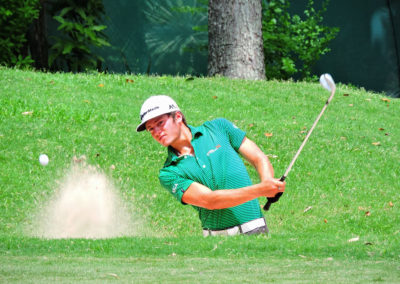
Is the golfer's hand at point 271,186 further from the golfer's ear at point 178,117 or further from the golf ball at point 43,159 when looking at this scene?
the golf ball at point 43,159

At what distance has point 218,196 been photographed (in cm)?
498

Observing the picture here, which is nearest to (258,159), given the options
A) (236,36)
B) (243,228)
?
(243,228)

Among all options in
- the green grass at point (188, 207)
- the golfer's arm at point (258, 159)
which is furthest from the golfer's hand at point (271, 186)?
the green grass at point (188, 207)

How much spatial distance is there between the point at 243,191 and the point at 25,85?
811 centimetres

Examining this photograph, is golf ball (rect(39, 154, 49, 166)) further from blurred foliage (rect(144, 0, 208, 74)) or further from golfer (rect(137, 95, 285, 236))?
blurred foliage (rect(144, 0, 208, 74))

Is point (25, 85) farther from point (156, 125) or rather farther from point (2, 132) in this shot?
point (156, 125)

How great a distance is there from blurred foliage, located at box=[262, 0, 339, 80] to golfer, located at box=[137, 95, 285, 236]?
1045 cm

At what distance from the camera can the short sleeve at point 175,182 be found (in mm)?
5133

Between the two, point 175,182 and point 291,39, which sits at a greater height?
point 175,182

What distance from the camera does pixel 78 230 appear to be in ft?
26.9

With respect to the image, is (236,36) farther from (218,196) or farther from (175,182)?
(218,196)

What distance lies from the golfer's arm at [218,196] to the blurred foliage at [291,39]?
1094cm

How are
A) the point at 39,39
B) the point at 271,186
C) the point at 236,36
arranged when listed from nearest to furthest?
1. the point at 271,186
2. the point at 236,36
3. the point at 39,39

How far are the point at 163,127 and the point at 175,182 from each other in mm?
433
